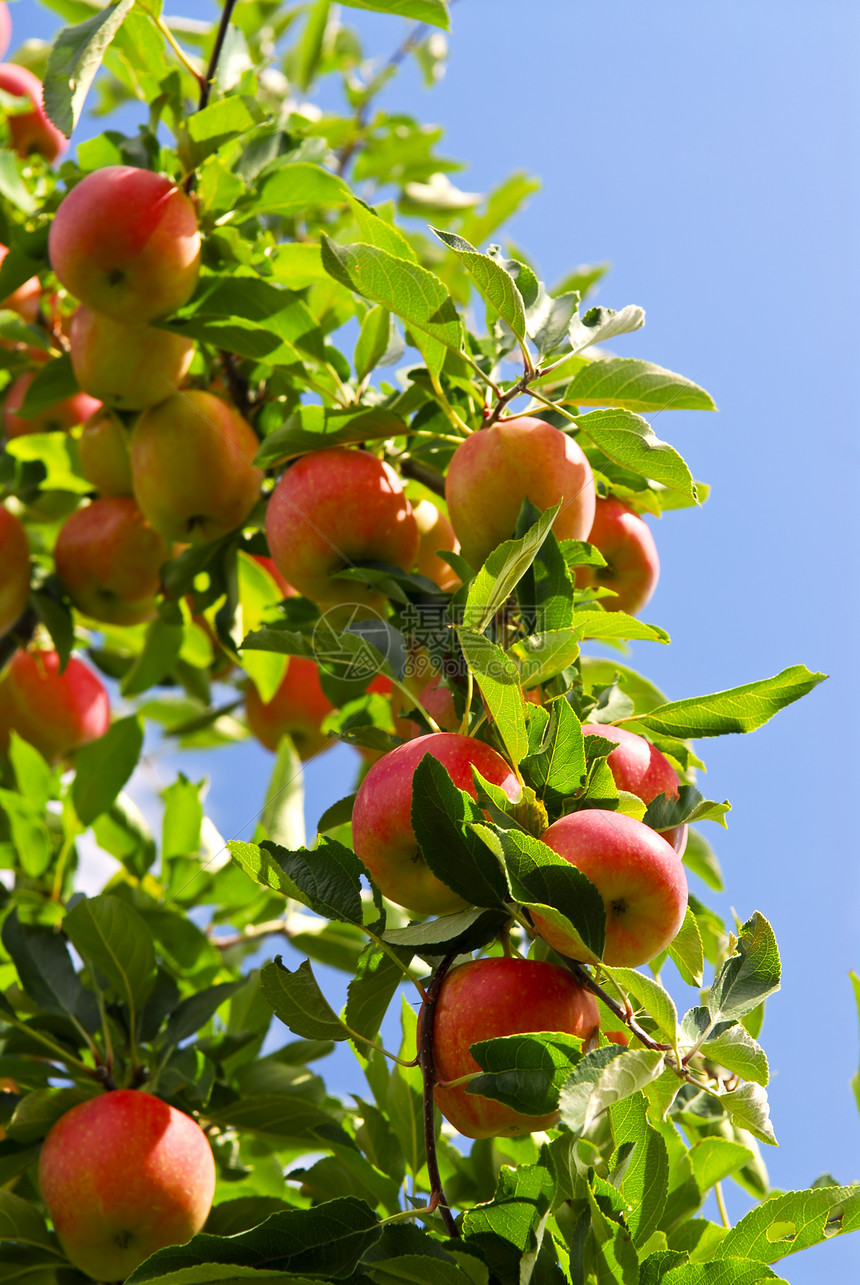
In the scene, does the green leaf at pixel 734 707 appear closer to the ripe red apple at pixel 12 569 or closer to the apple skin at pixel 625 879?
the apple skin at pixel 625 879

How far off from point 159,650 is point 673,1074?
156cm

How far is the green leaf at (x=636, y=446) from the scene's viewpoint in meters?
1.24

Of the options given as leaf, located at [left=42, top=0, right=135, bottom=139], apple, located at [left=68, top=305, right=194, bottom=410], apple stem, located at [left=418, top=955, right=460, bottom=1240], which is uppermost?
leaf, located at [left=42, top=0, right=135, bottom=139]

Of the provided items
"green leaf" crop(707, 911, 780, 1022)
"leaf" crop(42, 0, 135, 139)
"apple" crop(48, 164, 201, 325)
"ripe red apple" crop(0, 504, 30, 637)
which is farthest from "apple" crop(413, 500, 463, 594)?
"ripe red apple" crop(0, 504, 30, 637)

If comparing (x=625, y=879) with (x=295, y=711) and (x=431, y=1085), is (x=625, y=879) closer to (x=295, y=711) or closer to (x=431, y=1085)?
(x=431, y=1085)

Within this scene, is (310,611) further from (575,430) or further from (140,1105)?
(140,1105)

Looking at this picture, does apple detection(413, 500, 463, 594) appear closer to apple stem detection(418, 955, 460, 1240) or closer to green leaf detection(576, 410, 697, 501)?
green leaf detection(576, 410, 697, 501)

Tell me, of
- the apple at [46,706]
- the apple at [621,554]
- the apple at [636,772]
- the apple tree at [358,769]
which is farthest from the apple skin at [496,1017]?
the apple at [46,706]

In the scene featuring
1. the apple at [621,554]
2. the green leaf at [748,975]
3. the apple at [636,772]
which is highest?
the apple at [621,554]

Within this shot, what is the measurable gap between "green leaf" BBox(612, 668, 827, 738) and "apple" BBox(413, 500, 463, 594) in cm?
58

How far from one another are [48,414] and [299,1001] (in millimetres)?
1765

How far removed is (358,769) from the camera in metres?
2.35

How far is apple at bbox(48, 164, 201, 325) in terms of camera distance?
1627 millimetres

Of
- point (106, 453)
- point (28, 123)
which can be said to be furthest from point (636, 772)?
point (28, 123)
